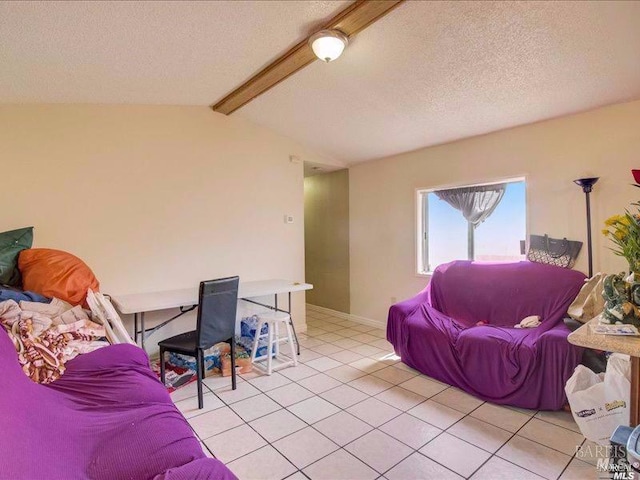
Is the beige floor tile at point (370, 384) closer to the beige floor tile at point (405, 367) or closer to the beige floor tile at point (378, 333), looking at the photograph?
the beige floor tile at point (405, 367)

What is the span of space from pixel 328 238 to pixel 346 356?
7.25 ft

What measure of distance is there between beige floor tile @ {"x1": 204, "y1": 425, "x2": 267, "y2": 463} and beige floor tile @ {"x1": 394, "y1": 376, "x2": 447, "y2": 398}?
1315 millimetres

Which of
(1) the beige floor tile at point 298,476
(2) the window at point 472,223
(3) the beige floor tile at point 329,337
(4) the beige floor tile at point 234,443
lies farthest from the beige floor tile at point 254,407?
(2) the window at point 472,223

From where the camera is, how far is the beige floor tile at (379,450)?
1.88m

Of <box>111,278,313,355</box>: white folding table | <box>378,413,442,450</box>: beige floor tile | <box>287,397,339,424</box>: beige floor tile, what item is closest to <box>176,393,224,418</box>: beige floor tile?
<box>287,397,339,424</box>: beige floor tile

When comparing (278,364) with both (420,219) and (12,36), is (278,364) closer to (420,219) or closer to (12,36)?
(420,219)

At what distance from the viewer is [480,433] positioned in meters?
2.14

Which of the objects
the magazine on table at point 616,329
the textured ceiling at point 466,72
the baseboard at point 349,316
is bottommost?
the baseboard at point 349,316

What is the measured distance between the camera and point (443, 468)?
1830mm

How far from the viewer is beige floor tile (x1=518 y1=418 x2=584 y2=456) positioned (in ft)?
6.51

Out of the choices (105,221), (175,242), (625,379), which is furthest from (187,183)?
(625,379)

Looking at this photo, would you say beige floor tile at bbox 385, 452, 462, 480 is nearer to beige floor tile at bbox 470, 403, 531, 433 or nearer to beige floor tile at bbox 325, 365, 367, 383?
beige floor tile at bbox 470, 403, 531, 433

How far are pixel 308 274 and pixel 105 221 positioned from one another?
11.1 ft

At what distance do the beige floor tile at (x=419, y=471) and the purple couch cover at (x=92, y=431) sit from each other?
1067 millimetres
